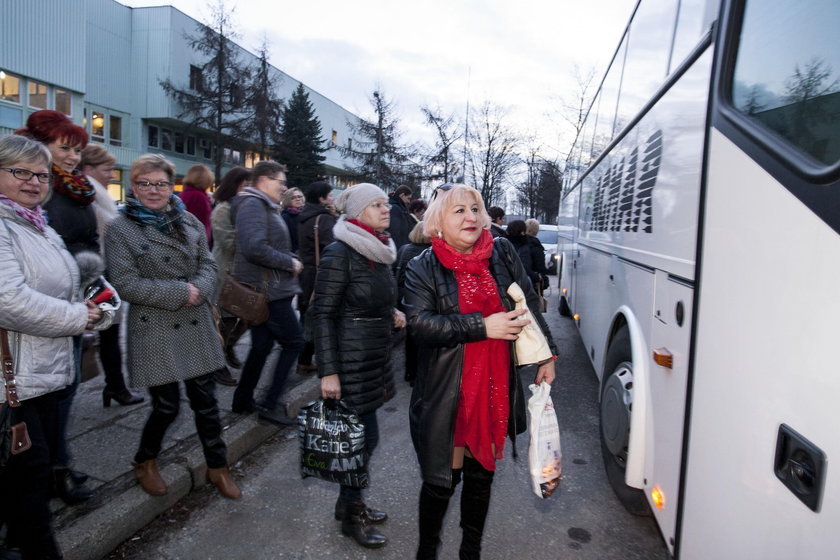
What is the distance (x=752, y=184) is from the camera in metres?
1.72

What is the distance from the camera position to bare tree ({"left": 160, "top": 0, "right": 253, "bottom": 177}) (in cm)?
2531

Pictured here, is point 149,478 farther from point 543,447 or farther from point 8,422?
point 543,447

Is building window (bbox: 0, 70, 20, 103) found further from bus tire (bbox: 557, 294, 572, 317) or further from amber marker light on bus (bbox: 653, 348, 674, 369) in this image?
amber marker light on bus (bbox: 653, 348, 674, 369)

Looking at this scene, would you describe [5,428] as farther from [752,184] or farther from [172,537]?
[752,184]

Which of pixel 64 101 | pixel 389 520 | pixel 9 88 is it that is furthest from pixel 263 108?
pixel 389 520

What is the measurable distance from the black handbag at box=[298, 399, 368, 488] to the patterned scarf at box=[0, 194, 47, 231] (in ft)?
4.72

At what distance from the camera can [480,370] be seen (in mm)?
2359

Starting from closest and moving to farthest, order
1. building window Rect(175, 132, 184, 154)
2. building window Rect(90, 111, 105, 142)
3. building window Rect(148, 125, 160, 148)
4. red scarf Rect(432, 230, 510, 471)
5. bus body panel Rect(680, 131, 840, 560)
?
bus body panel Rect(680, 131, 840, 560) → red scarf Rect(432, 230, 510, 471) → building window Rect(90, 111, 105, 142) → building window Rect(148, 125, 160, 148) → building window Rect(175, 132, 184, 154)

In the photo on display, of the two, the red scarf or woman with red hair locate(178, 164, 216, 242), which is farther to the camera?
woman with red hair locate(178, 164, 216, 242)

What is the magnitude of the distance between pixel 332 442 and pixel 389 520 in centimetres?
86

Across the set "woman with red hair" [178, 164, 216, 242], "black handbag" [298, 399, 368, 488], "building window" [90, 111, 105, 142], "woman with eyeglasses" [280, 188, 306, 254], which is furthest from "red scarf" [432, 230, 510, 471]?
"building window" [90, 111, 105, 142]

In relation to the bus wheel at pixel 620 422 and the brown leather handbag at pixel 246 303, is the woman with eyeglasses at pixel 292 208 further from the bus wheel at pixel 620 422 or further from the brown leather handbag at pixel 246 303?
the bus wheel at pixel 620 422

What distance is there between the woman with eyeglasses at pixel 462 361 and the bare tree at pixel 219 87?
26.1 meters

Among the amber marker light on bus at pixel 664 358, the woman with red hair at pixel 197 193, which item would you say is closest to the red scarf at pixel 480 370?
the amber marker light on bus at pixel 664 358
